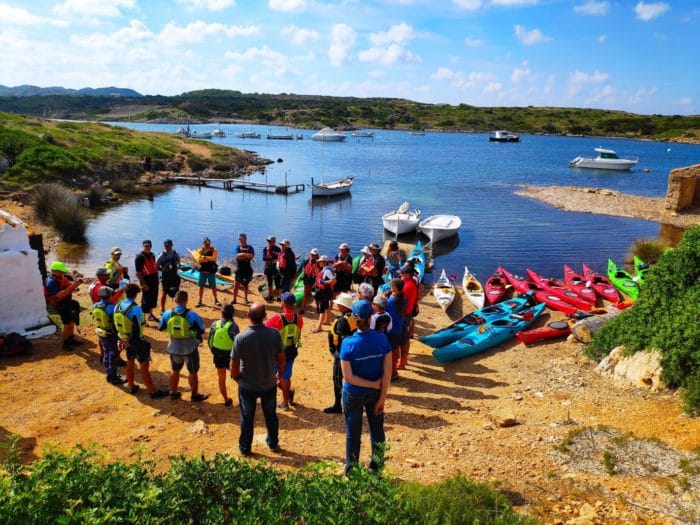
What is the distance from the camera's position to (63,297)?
9492 millimetres

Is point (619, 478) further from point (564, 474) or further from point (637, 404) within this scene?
point (637, 404)

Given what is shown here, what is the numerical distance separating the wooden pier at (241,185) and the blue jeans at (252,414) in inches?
1385

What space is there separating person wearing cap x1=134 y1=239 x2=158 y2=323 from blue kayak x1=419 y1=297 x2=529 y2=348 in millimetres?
6327

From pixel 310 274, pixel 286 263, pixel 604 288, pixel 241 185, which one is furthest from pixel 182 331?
pixel 241 185

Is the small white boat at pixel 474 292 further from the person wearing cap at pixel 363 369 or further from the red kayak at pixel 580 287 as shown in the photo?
the person wearing cap at pixel 363 369

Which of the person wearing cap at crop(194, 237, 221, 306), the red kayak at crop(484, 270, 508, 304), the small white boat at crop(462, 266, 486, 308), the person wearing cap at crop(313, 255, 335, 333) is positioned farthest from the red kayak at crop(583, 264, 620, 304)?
the person wearing cap at crop(194, 237, 221, 306)

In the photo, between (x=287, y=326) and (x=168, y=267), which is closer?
(x=287, y=326)

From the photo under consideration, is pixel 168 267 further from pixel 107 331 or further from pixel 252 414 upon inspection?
pixel 252 414

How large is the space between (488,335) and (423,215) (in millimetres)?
23514

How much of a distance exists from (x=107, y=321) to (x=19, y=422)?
187 cm

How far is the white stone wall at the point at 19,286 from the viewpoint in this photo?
1018 cm

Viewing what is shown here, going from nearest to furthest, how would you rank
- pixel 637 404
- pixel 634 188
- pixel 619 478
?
pixel 619 478 < pixel 637 404 < pixel 634 188

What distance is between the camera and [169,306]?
13.1 meters

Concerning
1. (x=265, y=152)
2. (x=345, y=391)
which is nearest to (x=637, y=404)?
(x=345, y=391)
